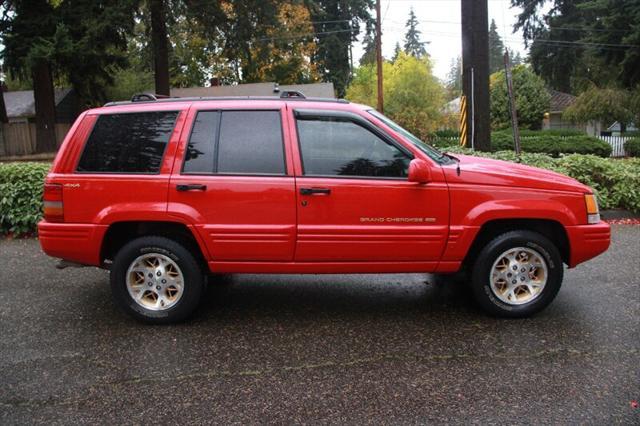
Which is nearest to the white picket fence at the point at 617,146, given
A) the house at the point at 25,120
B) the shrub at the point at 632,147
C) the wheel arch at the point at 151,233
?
the shrub at the point at 632,147

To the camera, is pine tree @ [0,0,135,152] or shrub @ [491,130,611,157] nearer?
pine tree @ [0,0,135,152]

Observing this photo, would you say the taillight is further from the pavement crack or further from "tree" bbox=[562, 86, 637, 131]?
"tree" bbox=[562, 86, 637, 131]

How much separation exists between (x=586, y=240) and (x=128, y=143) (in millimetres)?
3935

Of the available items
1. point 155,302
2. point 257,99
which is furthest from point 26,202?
point 257,99

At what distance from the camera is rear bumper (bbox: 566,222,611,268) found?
4.57m

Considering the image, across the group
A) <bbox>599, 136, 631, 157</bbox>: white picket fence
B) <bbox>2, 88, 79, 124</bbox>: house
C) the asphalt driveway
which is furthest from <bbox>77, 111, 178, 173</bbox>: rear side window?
<bbox>2, 88, 79, 124</bbox>: house

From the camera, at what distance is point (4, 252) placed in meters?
7.50

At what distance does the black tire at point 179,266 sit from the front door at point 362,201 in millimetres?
905

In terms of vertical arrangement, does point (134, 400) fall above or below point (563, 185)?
below

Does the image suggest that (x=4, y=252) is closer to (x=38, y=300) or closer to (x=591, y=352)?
(x=38, y=300)

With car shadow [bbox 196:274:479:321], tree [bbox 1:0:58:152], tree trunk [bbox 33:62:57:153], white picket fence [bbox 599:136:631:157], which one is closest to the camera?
car shadow [bbox 196:274:479:321]

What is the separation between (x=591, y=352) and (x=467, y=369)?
99 cm

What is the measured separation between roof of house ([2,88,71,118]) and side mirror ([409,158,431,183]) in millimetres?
43362

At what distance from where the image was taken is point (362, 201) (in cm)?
443
